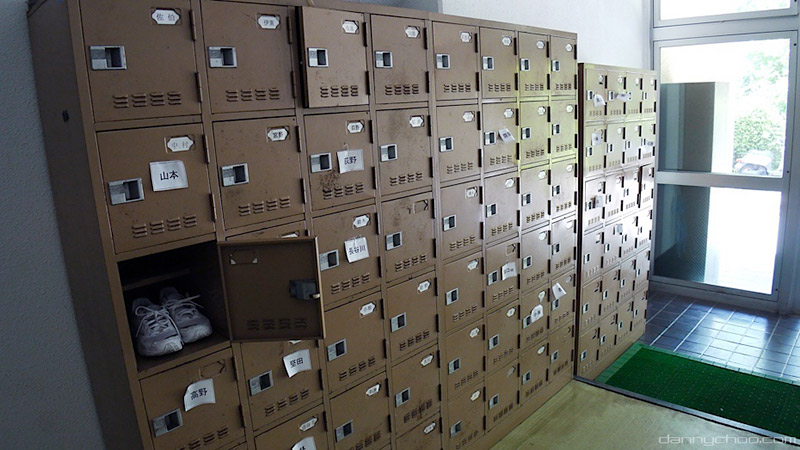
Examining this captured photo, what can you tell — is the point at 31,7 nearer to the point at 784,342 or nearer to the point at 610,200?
the point at 610,200

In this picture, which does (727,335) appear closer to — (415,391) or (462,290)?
(462,290)

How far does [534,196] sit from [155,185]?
7.60 feet

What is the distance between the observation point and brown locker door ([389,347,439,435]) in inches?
Result: 103

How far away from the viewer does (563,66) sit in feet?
11.6

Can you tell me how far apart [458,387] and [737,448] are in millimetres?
1653

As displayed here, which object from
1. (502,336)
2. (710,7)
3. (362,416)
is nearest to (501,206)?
(502,336)

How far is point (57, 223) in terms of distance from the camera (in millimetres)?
1972

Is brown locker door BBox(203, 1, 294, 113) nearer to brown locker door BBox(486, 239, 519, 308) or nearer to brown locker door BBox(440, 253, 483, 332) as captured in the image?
brown locker door BBox(440, 253, 483, 332)

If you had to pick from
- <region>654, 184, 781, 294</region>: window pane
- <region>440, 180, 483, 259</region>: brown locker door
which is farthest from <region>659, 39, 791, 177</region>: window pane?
<region>440, 180, 483, 259</region>: brown locker door

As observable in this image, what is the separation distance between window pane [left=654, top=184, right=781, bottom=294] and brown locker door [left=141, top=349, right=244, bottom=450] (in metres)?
5.44

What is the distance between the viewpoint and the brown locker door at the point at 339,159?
212 centimetres

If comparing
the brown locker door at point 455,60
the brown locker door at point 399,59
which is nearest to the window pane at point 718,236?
the brown locker door at point 455,60

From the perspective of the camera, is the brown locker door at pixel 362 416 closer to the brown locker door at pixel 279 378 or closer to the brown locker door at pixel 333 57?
the brown locker door at pixel 279 378

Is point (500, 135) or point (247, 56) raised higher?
point (247, 56)
